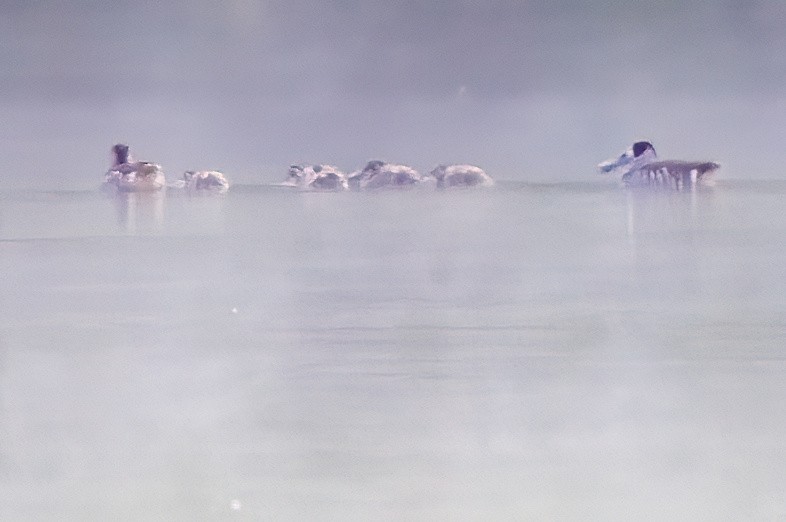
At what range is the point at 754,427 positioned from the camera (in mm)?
1595

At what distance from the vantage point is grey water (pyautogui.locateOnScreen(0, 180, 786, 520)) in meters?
1.50

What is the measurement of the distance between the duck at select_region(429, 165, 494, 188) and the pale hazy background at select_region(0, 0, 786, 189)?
30 mm

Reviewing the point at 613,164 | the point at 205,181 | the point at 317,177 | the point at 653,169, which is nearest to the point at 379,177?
the point at 317,177

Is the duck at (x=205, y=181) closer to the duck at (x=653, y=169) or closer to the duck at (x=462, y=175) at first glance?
the duck at (x=462, y=175)

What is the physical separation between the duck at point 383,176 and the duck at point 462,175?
0.04 meters

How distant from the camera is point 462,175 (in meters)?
2.31

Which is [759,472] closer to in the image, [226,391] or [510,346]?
[510,346]

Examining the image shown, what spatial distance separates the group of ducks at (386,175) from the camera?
225 cm

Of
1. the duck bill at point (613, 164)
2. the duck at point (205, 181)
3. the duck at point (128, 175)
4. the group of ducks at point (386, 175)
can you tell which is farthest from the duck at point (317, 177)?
the duck bill at point (613, 164)

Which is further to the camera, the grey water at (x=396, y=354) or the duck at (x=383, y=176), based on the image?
the duck at (x=383, y=176)

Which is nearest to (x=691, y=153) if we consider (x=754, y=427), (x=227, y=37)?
(x=754, y=427)

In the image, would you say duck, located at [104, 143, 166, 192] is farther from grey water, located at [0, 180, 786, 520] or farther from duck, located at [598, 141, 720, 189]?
duck, located at [598, 141, 720, 189]

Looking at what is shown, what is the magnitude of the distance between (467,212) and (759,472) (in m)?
0.98

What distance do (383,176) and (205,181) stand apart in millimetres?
438
